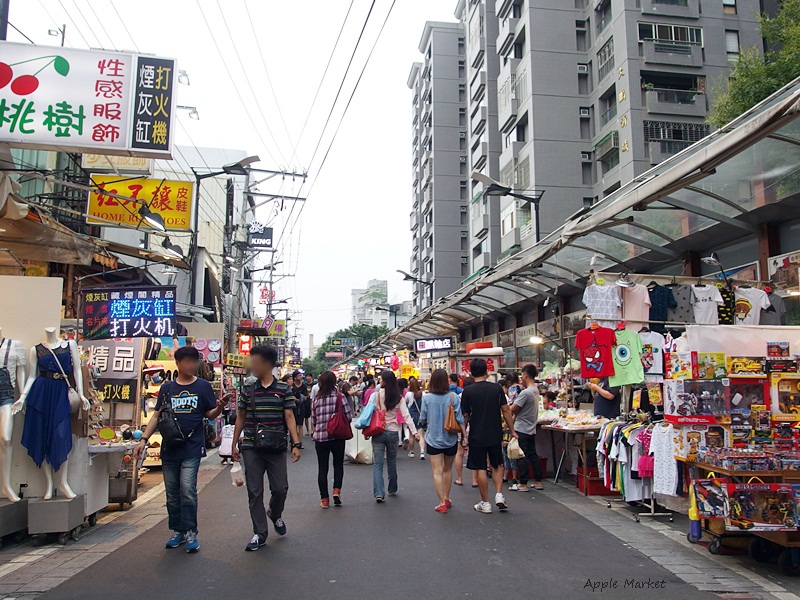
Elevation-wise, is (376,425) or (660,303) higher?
(660,303)

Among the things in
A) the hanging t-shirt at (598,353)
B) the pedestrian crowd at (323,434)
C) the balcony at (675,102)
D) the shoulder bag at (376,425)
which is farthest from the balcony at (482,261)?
the shoulder bag at (376,425)

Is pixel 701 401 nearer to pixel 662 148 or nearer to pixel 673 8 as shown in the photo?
pixel 662 148

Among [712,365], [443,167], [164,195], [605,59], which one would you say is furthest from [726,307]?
[443,167]

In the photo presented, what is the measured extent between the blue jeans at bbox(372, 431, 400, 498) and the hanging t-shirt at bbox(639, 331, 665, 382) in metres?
3.57

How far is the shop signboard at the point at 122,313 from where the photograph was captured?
35.7 feet

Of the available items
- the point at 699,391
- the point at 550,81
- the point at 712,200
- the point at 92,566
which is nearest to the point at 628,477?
the point at 699,391

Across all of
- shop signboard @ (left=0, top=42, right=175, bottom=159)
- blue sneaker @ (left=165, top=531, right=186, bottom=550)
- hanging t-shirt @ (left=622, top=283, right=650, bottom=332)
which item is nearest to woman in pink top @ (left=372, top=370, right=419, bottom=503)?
blue sneaker @ (left=165, top=531, right=186, bottom=550)

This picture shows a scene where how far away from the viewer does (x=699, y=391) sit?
6387mm

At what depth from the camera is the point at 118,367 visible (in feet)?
33.0

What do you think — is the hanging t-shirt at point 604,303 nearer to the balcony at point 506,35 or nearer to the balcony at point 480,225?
the balcony at point 506,35

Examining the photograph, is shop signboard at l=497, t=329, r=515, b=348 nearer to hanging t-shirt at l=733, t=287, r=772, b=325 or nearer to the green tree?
the green tree

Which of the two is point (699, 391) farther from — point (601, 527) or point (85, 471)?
point (85, 471)

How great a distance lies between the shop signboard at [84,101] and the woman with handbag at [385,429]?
4.77 metres

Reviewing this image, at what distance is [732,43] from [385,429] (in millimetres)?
30830
